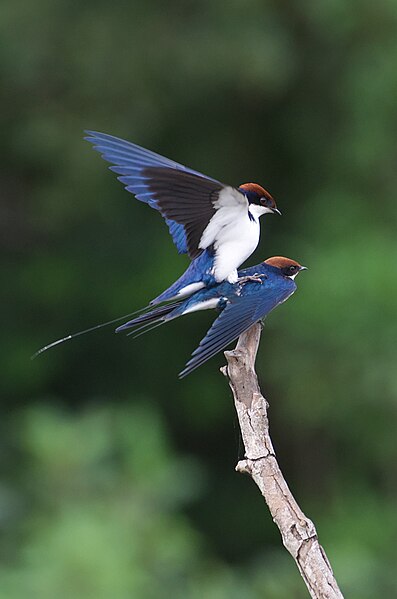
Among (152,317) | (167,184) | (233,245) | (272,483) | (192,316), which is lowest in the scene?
(192,316)

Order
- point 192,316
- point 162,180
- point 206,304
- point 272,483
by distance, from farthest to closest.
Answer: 1. point 192,316
2. point 206,304
3. point 162,180
4. point 272,483

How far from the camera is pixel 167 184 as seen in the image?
7.57 ft

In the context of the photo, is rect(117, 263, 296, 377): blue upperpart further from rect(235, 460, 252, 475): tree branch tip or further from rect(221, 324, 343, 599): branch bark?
rect(235, 460, 252, 475): tree branch tip

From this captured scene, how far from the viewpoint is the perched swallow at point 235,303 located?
2.28 metres

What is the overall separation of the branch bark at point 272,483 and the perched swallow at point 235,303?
0.05 meters

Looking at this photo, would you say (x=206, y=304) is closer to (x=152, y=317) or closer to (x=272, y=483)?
(x=152, y=317)

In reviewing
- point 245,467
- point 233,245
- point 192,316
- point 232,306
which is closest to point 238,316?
point 232,306

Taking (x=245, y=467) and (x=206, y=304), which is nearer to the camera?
(x=245, y=467)

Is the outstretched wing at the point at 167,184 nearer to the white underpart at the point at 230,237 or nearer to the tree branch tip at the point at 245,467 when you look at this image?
the white underpart at the point at 230,237

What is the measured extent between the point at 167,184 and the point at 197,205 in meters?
0.08

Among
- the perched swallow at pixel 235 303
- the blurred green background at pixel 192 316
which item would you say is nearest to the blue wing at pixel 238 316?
the perched swallow at pixel 235 303

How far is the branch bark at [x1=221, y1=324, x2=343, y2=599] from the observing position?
6.32 feet

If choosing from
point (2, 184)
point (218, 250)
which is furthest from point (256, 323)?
point (2, 184)

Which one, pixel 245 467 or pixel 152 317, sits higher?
pixel 152 317
